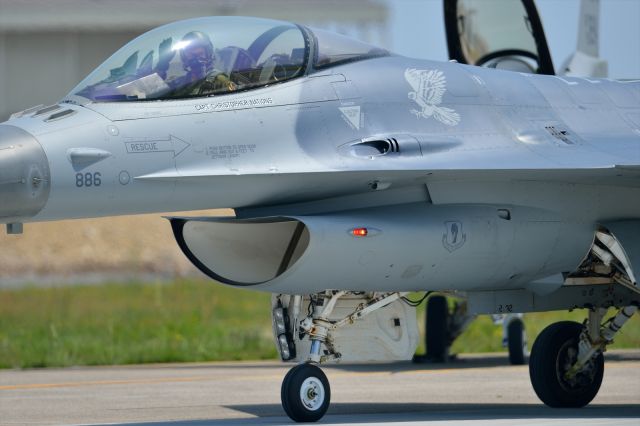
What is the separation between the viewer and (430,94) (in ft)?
32.1

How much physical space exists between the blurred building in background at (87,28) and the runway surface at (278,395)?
24776 millimetres

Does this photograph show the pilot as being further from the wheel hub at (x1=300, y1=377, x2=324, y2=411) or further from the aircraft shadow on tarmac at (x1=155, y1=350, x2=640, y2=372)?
the aircraft shadow on tarmac at (x1=155, y1=350, x2=640, y2=372)

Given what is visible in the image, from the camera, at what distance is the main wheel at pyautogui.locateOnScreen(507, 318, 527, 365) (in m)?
16.0

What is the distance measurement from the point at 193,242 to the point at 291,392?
1.28 m

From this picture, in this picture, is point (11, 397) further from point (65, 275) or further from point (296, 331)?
point (65, 275)

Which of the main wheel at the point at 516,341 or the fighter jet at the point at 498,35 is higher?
the fighter jet at the point at 498,35

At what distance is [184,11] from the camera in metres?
42.6

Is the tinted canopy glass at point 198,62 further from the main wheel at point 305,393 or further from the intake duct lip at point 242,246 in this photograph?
the main wheel at point 305,393

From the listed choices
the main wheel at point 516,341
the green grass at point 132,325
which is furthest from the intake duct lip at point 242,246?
the green grass at point 132,325

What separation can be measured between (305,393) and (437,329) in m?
7.21

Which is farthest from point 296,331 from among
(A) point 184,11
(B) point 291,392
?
(A) point 184,11

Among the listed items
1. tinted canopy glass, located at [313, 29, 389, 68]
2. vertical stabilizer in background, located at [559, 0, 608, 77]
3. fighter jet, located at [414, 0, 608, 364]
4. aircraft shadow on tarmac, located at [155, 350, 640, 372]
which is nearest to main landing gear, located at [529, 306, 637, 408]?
fighter jet, located at [414, 0, 608, 364]

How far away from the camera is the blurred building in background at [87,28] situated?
3988 centimetres

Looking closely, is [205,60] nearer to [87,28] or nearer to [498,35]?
[498,35]
